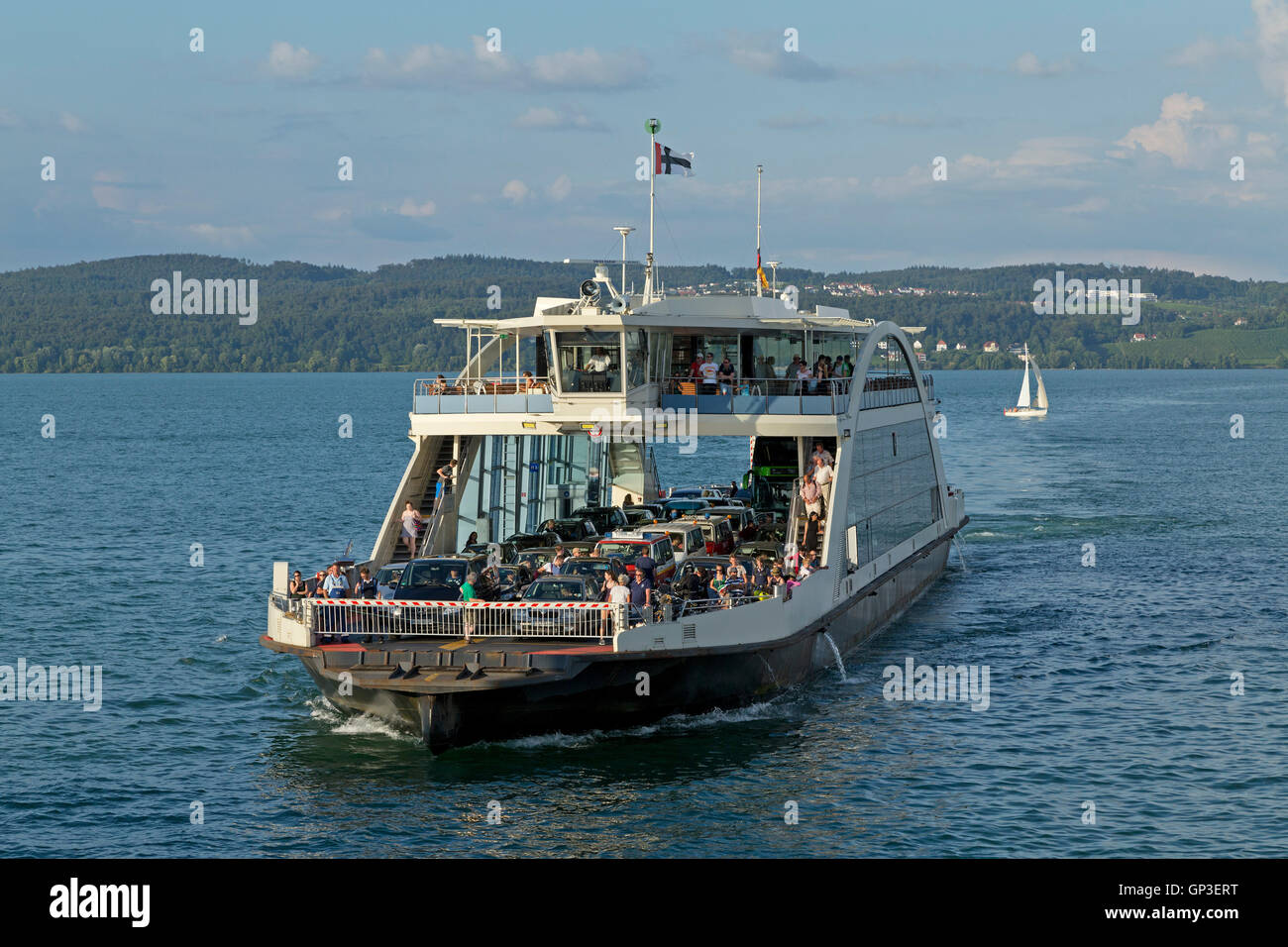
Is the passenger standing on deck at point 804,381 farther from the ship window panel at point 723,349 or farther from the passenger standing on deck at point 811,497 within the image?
the ship window panel at point 723,349

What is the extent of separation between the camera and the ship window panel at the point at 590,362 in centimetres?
3662

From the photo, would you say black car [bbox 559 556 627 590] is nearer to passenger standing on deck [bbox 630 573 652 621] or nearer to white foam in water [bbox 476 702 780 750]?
passenger standing on deck [bbox 630 573 652 621]

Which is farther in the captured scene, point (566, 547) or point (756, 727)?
point (566, 547)

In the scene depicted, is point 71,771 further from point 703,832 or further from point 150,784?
point 703,832

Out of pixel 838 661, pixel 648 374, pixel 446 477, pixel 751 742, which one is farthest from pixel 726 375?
pixel 751 742

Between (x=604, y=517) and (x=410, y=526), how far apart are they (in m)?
7.18

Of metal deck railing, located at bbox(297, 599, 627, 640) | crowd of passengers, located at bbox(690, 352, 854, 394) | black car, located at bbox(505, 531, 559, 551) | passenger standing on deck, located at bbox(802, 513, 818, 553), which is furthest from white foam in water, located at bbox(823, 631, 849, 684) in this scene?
black car, located at bbox(505, 531, 559, 551)

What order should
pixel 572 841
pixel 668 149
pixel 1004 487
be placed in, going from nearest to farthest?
pixel 572 841 < pixel 668 149 < pixel 1004 487

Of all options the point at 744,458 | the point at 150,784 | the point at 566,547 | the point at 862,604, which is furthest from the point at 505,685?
the point at 744,458

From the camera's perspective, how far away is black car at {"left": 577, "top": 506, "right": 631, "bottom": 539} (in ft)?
135

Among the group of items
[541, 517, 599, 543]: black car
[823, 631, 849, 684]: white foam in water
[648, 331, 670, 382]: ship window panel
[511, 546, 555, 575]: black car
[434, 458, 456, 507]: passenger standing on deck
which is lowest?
[823, 631, 849, 684]: white foam in water

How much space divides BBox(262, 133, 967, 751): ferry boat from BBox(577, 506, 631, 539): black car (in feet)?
5.27

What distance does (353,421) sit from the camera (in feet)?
555
